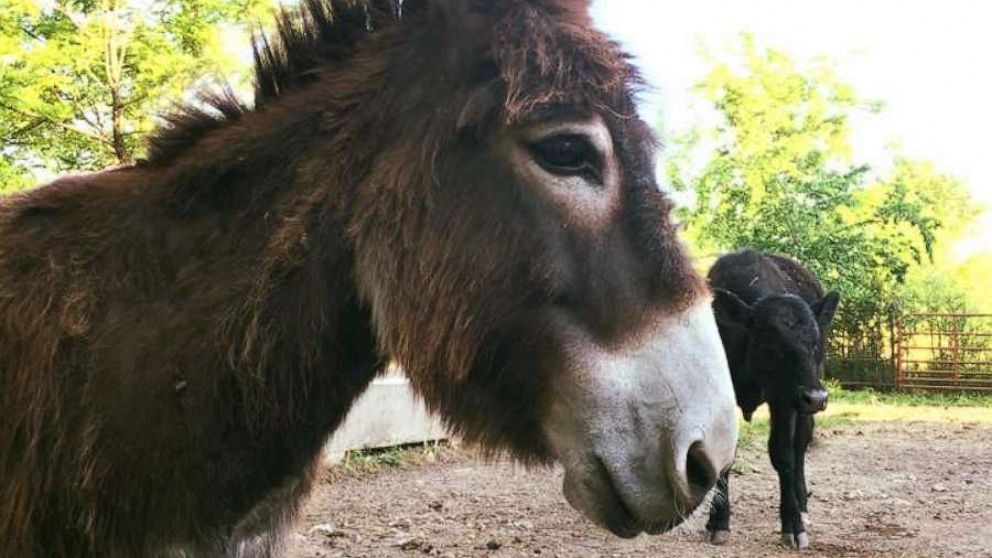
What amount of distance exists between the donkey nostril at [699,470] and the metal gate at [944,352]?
75.9 feet

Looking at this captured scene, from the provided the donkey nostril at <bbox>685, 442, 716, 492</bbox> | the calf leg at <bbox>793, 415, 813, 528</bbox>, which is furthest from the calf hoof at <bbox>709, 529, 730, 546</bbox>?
the donkey nostril at <bbox>685, 442, 716, 492</bbox>

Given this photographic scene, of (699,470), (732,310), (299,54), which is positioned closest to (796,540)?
(732,310)

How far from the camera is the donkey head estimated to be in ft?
5.16

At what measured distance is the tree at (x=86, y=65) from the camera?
463 inches

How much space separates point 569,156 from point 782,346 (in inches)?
192

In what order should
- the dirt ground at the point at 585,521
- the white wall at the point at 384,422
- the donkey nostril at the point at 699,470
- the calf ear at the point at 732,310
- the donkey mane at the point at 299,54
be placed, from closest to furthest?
the donkey nostril at the point at 699,470 < the donkey mane at the point at 299,54 < the dirt ground at the point at 585,521 < the calf ear at the point at 732,310 < the white wall at the point at 384,422

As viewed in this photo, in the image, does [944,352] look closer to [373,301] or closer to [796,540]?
[796,540]

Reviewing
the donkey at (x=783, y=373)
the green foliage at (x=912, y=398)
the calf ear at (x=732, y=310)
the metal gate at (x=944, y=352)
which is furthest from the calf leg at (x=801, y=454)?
the metal gate at (x=944, y=352)

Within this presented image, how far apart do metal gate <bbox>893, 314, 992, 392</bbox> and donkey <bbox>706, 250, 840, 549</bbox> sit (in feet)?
56.5

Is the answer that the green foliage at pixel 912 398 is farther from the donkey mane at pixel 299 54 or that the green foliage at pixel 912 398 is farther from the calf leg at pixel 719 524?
the donkey mane at pixel 299 54

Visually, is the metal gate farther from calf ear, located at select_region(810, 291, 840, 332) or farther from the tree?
the tree

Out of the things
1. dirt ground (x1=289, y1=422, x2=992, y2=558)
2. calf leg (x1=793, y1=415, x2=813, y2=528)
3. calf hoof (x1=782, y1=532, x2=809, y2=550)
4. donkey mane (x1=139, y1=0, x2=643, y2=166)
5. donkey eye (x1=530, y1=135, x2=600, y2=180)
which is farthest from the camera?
calf leg (x1=793, y1=415, x2=813, y2=528)

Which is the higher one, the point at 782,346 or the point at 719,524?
the point at 782,346

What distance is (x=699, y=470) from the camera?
1.55 meters
